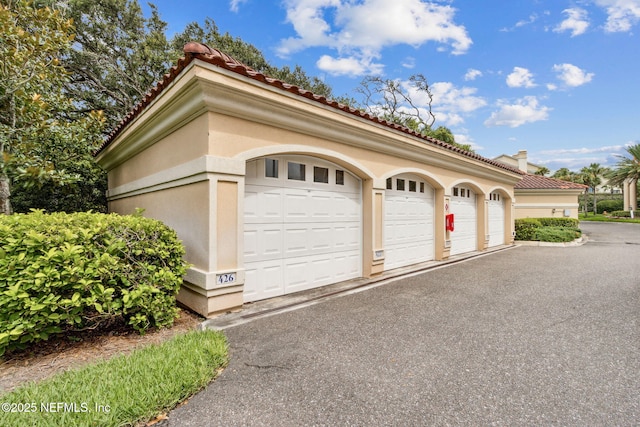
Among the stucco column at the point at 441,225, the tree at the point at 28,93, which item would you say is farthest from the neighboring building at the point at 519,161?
the tree at the point at 28,93

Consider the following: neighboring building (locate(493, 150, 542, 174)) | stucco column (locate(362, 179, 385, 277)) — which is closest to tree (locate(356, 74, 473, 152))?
neighboring building (locate(493, 150, 542, 174))

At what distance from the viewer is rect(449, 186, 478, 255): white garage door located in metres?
10.2

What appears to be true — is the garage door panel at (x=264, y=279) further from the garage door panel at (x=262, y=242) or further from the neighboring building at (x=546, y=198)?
the neighboring building at (x=546, y=198)

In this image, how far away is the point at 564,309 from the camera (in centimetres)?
482

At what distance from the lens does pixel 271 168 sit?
537cm

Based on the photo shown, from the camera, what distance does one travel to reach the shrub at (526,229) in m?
14.5

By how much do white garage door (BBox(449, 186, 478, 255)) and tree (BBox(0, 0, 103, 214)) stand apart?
1082 cm

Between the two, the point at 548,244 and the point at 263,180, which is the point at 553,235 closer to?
the point at 548,244

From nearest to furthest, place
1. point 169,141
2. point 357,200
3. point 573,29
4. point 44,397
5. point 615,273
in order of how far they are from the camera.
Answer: point 44,397
point 169,141
point 357,200
point 615,273
point 573,29

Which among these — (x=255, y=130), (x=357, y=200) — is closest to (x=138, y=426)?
(x=255, y=130)

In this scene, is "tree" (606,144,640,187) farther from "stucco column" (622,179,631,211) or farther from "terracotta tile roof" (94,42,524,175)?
"terracotta tile roof" (94,42,524,175)

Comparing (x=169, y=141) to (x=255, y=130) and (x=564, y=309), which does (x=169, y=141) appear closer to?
(x=255, y=130)

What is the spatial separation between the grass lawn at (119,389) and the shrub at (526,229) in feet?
52.6

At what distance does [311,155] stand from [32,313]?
4438mm
